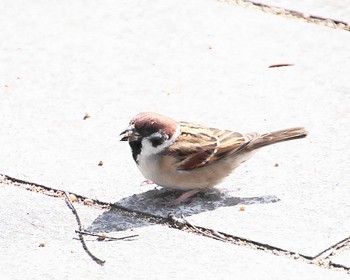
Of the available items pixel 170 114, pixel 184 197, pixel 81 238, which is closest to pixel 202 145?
pixel 184 197

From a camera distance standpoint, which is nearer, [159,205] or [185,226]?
[185,226]

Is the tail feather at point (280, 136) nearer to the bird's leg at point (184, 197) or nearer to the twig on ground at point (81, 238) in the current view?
the bird's leg at point (184, 197)

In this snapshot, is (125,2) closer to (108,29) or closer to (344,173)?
(108,29)

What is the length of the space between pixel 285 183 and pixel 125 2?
3.23m

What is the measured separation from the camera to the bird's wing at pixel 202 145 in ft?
17.0

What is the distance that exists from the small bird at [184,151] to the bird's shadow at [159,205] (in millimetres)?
67

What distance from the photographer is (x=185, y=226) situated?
Result: 16.4 ft

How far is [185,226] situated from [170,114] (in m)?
1.46

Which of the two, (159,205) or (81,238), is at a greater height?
(81,238)

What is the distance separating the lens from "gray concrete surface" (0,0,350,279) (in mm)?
4727

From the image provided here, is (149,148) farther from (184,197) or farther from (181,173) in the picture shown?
Result: (184,197)

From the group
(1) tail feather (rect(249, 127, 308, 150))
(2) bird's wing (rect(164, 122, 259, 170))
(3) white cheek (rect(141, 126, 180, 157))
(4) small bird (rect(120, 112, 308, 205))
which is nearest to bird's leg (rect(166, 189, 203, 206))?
(4) small bird (rect(120, 112, 308, 205))

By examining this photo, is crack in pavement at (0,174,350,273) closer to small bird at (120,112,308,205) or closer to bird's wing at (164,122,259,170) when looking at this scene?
small bird at (120,112,308,205)

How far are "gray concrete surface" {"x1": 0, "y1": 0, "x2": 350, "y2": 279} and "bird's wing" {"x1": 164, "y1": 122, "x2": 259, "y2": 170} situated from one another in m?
0.24
